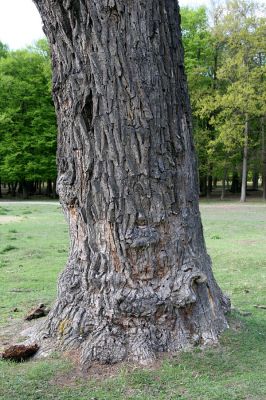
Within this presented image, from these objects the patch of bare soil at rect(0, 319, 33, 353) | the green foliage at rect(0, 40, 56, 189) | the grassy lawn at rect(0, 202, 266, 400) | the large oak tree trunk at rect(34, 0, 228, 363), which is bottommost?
the patch of bare soil at rect(0, 319, 33, 353)

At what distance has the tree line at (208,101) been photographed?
33438mm

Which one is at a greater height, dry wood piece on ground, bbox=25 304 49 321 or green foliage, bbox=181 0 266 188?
green foliage, bbox=181 0 266 188

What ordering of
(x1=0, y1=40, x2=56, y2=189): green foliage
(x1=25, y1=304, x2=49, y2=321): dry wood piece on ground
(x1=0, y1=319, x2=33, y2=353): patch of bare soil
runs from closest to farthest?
(x1=0, y1=319, x2=33, y2=353): patch of bare soil
(x1=25, y1=304, x2=49, y2=321): dry wood piece on ground
(x1=0, y1=40, x2=56, y2=189): green foliage

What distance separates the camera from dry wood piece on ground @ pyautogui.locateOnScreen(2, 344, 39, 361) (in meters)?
3.84

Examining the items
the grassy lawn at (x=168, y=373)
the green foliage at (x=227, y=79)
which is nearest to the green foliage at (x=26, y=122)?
the green foliage at (x=227, y=79)

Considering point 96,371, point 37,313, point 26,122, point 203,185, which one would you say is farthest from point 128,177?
point 203,185

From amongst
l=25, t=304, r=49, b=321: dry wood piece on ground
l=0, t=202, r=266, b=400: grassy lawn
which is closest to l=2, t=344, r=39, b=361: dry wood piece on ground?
l=0, t=202, r=266, b=400: grassy lawn

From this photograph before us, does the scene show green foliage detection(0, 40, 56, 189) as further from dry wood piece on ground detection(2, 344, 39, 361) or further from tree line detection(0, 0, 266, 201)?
Answer: dry wood piece on ground detection(2, 344, 39, 361)

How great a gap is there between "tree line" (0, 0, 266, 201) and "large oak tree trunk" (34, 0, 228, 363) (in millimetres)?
29906

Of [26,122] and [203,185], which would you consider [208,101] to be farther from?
[26,122]

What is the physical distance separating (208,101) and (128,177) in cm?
3280

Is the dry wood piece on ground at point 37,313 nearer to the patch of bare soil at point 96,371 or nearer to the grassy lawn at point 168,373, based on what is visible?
the grassy lawn at point 168,373

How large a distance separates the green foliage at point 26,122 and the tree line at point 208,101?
0.30 ft

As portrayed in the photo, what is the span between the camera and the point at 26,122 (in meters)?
44.5
